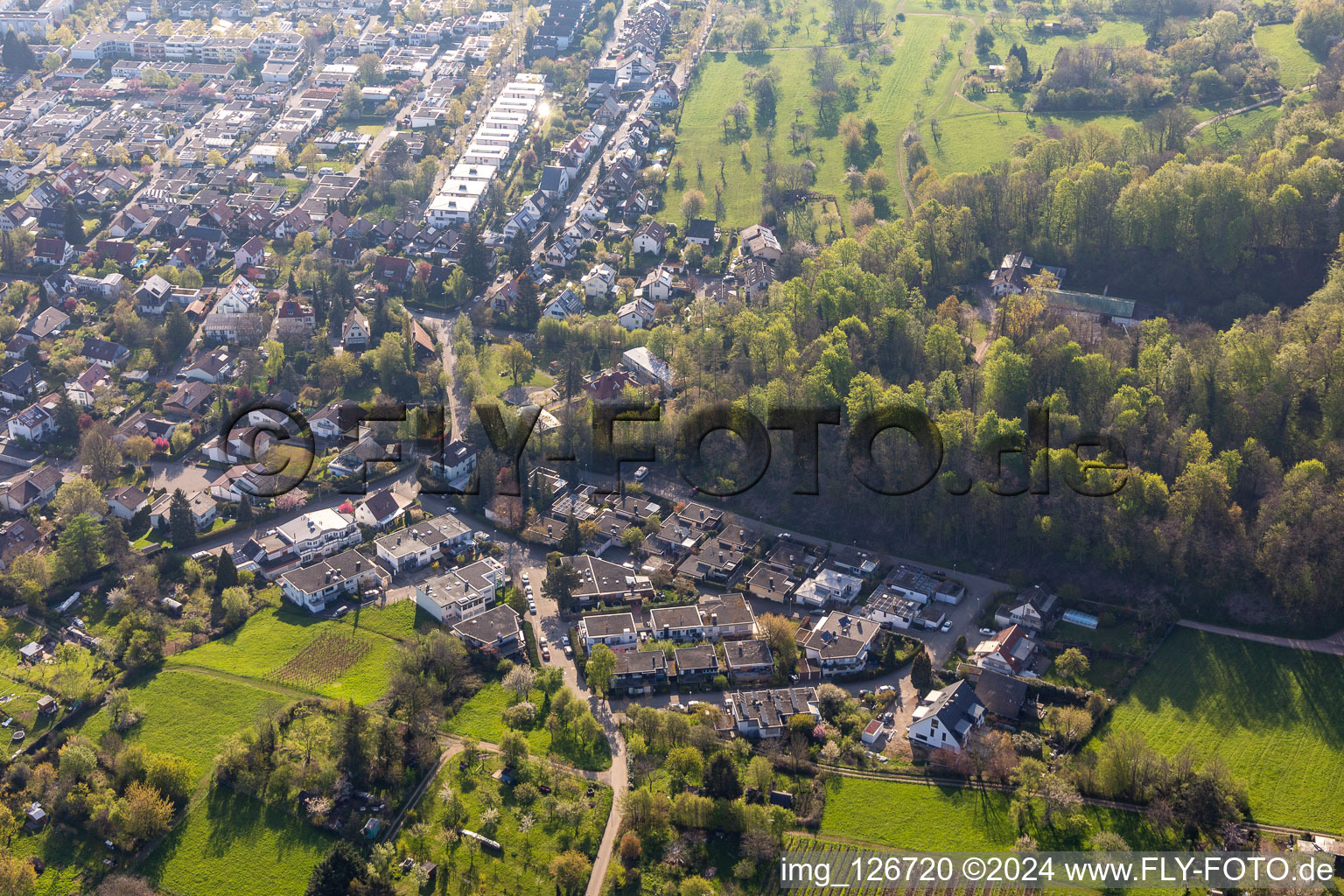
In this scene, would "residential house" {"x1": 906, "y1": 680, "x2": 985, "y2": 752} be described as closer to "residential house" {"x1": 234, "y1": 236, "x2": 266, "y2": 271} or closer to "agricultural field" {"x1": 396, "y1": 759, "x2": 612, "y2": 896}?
"agricultural field" {"x1": 396, "y1": 759, "x2": 612, "y2": 896}

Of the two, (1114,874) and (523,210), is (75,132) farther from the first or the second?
(1114,874)

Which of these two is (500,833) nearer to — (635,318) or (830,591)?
(830,591)

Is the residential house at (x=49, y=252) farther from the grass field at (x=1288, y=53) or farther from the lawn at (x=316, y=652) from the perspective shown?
the grass field at (x=1288, y=53)

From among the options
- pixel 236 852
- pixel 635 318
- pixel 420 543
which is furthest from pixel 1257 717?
pixel 635 318

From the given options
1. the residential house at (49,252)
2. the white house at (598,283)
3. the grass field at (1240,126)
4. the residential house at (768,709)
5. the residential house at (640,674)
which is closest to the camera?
the residential house at (768,709)

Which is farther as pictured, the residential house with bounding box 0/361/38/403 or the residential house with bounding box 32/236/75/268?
the residential house with bounding box 32/236/75/268

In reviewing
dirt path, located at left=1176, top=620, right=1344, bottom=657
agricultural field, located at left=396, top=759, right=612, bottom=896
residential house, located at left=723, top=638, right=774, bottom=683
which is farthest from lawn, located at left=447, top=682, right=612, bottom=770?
dirt path, located at left=1176, top=620, right=1344, bottom=657

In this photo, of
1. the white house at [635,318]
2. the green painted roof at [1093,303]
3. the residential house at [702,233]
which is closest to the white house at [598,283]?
the white house at [635,318]
